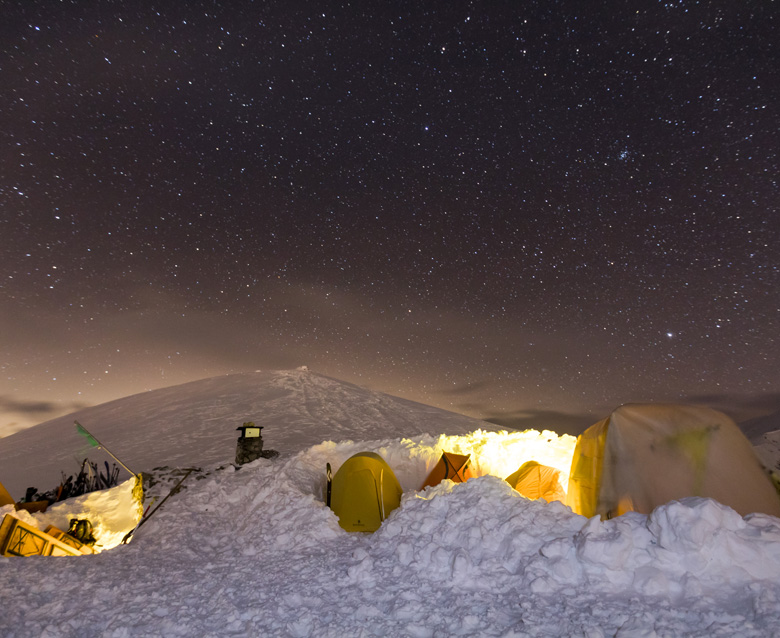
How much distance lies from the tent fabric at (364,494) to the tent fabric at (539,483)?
2727mm

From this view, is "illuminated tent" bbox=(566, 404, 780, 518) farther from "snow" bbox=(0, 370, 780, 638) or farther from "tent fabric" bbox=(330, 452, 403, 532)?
"tent fabric" bbox=(330, 452, 403, 532)

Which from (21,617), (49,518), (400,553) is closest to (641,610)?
(400,553)

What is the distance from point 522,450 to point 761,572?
7.80 m

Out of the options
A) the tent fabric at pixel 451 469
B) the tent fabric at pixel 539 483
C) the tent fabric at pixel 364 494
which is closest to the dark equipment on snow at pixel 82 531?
the tent fabric at pixel 364 494

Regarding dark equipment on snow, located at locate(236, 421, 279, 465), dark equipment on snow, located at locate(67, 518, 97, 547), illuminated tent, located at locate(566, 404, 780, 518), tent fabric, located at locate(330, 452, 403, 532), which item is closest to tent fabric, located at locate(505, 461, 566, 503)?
illuminated tent, located at locate(566, 404, 780, 518)

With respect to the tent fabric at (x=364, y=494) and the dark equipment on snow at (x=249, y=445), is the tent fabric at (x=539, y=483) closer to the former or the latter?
the tent fabric at (x=364, y=494)

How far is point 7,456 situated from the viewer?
23.7 meters

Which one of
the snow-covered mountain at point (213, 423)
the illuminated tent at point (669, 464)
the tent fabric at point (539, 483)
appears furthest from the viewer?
the snow-covered mountain at point (213, 423)

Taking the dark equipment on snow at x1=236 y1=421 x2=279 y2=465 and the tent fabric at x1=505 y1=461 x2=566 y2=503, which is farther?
A: the dark equipment on snow at x1=236 y1=421 x2=279 y2=465

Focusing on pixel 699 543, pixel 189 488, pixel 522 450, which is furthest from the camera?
pixel 522 450

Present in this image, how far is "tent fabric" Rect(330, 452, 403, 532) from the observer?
8164 mm

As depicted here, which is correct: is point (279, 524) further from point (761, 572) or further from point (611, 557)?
point (761, 572)

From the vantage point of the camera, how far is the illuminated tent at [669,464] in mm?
6289

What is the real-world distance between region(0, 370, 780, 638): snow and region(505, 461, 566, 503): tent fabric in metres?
3.03
